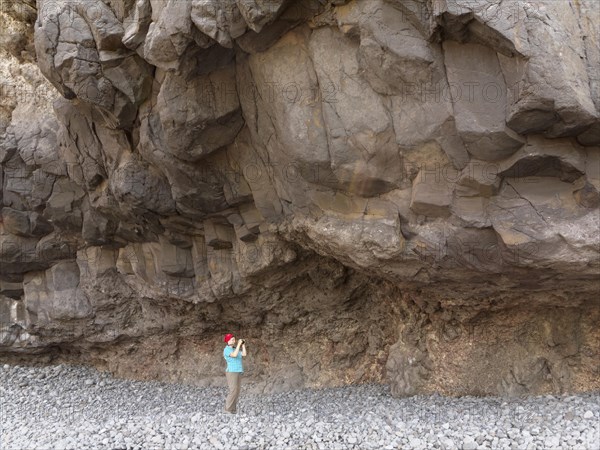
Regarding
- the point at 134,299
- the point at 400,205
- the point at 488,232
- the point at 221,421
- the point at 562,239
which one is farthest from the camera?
the point at 134,299

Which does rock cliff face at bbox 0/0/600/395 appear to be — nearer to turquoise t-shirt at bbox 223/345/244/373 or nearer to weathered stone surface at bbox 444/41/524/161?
weathered stone surface at bbox 444/41/524/161

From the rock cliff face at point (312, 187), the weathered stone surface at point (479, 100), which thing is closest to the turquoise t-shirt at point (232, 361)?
the rock cliff face at point (312, 187)

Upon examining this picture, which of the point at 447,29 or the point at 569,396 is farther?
the point at 569,396

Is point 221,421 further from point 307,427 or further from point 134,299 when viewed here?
point 134,299

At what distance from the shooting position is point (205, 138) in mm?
8844

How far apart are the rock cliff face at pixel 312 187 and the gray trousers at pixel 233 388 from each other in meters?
1.86

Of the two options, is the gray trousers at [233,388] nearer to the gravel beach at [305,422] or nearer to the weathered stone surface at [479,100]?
the gravel beach at [305,422]

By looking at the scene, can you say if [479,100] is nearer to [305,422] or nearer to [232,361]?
[305,422]

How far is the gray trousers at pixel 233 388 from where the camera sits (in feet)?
29.7

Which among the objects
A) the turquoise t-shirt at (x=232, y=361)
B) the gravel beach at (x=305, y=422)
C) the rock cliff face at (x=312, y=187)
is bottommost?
the gravel beach at (x=305, y=422)

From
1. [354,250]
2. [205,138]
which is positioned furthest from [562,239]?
[205,138]


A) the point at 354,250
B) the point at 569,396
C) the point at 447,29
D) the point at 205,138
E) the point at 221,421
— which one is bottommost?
the point at 221,421

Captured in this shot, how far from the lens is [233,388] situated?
29.9 feet

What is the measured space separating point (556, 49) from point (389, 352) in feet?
19.1
